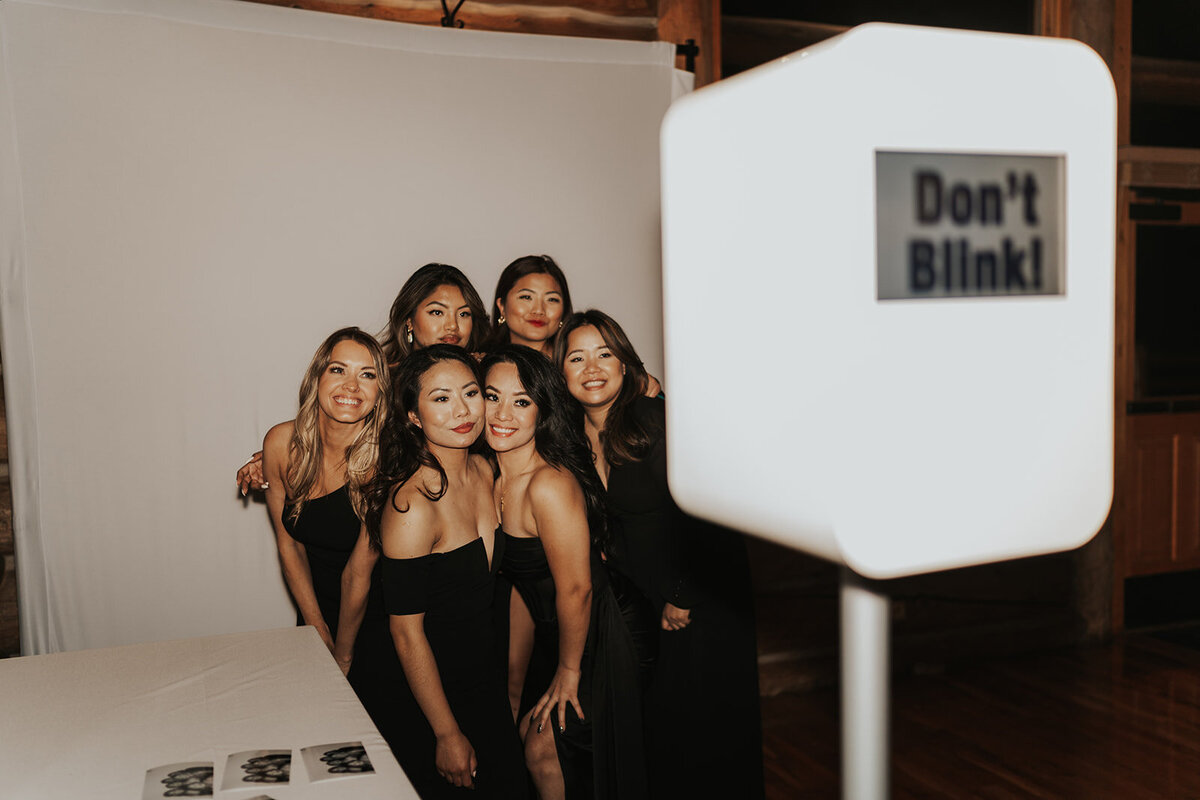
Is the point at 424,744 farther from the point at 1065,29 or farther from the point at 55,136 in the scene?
the point at 1065,29

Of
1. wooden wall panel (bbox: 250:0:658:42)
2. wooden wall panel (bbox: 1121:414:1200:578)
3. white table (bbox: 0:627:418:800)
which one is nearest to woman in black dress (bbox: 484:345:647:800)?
white table (bbox: 0:627:418:800)

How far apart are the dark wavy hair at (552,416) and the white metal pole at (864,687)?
6.79 feet

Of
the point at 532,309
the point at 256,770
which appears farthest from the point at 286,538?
the point at 256,770

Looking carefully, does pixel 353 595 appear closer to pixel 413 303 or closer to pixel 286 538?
pixel 286 538

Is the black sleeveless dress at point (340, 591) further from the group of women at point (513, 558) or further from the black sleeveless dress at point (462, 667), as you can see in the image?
the black sleeveless dress at point (462, 667)

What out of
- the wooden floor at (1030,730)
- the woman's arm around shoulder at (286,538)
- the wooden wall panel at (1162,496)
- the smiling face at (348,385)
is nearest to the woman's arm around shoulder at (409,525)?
the smiling face at (348,385)

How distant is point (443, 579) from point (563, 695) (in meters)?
0.47

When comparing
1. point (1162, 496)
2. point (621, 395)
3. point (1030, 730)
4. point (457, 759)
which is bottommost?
point (1030, 730)

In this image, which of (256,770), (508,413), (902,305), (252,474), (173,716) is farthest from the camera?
(252,474)

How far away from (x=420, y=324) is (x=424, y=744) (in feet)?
4.16

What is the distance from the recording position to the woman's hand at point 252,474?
9.60ft

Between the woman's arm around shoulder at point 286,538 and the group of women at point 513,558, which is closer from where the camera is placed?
the group of women at point 513,558

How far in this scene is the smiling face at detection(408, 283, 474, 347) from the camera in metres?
3.08

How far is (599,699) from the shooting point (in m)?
2.62
